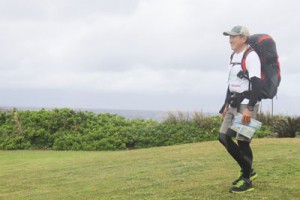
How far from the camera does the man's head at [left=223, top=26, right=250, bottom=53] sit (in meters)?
5.75

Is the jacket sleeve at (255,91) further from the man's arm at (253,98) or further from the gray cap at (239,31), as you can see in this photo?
the gray cap at (239,31)

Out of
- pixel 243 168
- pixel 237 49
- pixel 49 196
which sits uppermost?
pixel 237 49

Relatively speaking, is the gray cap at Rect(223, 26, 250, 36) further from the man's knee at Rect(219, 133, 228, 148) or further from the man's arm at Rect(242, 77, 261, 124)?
the man's knee at Rect(219, 133, 228, 148)

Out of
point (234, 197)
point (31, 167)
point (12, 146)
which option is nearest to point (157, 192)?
point (234, 197)

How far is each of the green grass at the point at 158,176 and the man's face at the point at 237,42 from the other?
1945 mm

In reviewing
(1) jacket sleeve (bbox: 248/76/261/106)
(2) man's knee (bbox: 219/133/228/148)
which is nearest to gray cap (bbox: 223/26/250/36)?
(1) jacket sleeve (bbox: 248/76/261/106)

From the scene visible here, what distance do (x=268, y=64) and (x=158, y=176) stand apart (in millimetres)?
3164

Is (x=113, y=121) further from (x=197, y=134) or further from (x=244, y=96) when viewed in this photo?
(x=244, y=96)

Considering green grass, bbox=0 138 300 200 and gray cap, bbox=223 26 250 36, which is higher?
gray cap, bbox=223 26 250 36

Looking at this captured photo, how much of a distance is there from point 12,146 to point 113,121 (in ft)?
13.0

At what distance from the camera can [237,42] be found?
577 cm

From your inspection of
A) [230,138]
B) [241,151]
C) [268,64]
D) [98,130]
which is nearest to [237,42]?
[268,64]

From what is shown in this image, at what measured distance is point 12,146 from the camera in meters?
16.2

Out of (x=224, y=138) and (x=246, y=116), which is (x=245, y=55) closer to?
(x=246, y=116)
